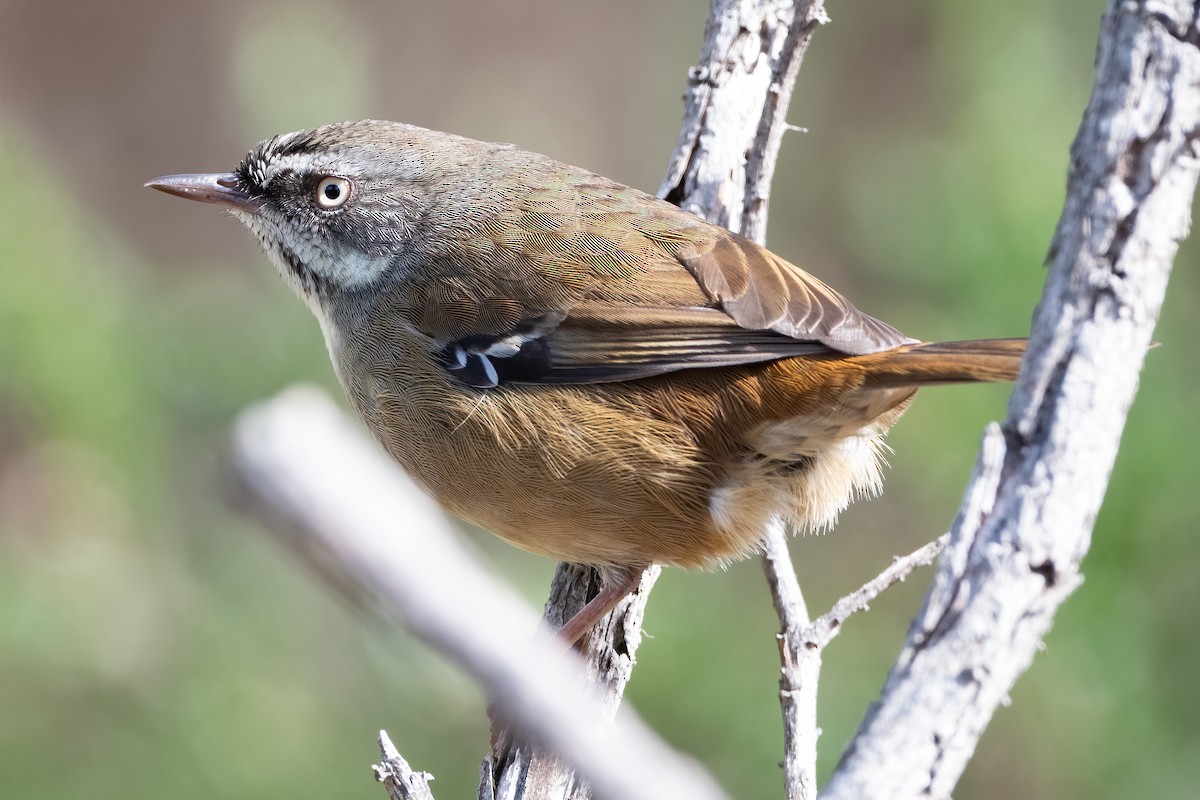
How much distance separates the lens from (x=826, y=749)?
4.68 metres

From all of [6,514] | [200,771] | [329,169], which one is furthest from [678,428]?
[6,514]

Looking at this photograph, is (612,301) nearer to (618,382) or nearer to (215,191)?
(618,382)

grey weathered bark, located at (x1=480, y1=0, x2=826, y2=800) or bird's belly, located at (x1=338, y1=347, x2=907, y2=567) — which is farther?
grey weathered bark, located at (x1=480, y1=0, x2=826, y2=800)

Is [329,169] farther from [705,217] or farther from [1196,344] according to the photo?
[1196,344]

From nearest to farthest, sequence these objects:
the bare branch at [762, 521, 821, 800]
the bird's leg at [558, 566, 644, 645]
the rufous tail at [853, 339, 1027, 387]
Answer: the rufous tail at [853, 339, 1027, 387] < the bare branch at [762, 521, 821, 800] < the bird's leg at [558, 566, 644, 645]

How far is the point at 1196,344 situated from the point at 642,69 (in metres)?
5.08

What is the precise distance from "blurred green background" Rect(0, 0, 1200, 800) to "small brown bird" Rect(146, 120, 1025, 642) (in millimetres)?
1044

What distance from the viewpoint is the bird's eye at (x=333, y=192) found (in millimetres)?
3977

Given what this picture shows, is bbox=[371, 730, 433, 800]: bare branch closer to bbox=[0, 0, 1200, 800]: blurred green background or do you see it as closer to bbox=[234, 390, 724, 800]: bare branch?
bbox=[0, 0, 1200, 800]: blurred green background

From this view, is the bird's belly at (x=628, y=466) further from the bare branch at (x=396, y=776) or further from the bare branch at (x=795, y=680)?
the bare branch at (x=396, y=776)

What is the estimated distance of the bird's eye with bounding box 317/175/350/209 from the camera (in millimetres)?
3977

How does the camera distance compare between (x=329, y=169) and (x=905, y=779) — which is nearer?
(x=905, y=779)

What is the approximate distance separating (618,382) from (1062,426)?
1.74 meters

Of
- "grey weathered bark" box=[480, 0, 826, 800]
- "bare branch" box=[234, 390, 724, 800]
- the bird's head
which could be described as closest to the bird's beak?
the bird's head
